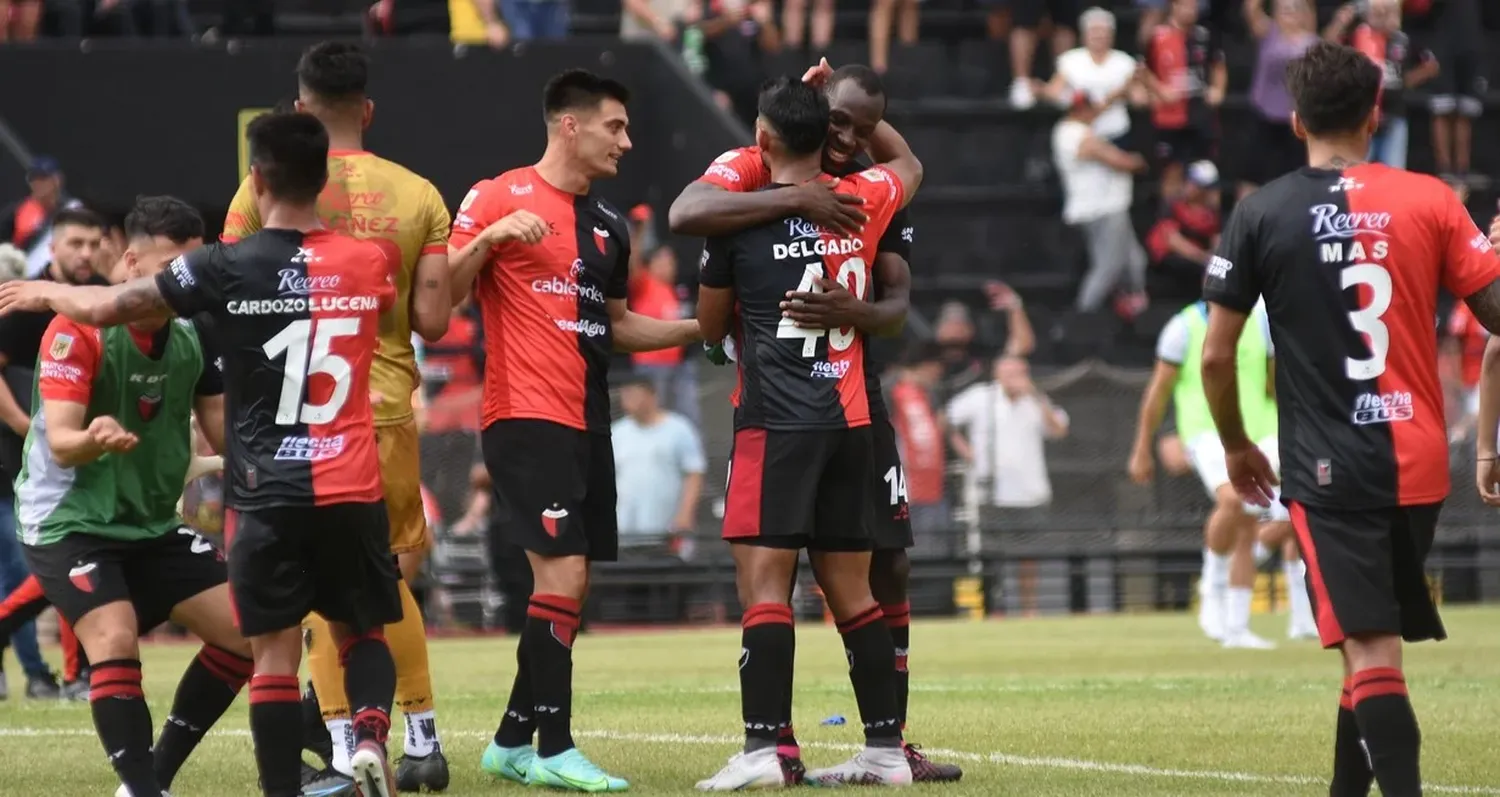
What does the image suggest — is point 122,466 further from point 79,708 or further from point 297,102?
point 79,708

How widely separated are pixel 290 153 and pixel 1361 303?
3.16 m

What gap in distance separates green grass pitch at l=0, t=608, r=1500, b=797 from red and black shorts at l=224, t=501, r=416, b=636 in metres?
1.23

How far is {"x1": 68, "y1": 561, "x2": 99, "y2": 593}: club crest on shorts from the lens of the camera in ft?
25.2

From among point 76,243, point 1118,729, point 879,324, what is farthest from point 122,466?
point 1118,729

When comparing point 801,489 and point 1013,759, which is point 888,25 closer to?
point 1013,759


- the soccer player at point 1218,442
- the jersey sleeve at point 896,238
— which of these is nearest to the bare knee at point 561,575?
the jersey sleeve at point 896,238

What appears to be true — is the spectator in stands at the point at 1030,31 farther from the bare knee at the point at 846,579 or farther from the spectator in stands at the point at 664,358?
the bare knee at the point at 846,579

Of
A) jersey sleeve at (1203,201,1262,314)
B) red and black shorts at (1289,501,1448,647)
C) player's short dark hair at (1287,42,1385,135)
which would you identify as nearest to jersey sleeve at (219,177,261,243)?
jersey sleeve at (1203,201,1262,314)

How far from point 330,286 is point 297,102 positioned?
1501 millimetres

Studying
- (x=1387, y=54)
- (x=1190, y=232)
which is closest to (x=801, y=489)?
(x=1190, y=232)

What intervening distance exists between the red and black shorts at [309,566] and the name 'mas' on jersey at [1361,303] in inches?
105

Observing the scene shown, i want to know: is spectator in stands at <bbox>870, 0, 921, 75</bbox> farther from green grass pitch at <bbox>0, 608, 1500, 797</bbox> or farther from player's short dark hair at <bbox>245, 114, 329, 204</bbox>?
player's short dark hair at <bbox>245, 114, 329, 204</bbox>

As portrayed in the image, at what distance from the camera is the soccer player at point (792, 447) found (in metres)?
7.96

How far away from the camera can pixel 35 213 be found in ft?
61.4
